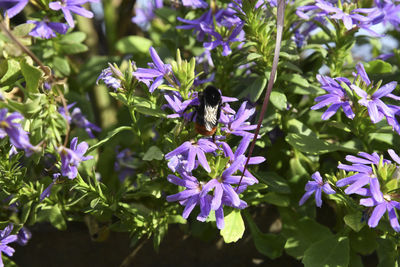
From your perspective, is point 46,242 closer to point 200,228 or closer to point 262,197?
point 200,228

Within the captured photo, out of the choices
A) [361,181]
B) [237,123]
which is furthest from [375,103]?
[237,123]

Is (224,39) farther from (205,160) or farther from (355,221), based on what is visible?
(355,221)

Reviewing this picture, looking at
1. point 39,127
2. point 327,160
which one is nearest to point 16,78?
point 39,127

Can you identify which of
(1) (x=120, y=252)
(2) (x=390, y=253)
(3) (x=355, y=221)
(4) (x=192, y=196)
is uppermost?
(4) (x=192, y=196)

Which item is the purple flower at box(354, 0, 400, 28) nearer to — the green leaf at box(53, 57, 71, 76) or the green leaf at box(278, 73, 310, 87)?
the green leaf at box(278, 73, 310, 87)

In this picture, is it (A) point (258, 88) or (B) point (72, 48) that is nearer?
(A) point (258, 88)

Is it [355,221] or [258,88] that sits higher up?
[258,88]

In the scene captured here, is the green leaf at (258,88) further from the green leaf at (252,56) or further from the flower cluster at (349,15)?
the flower cluster at (349,15)
